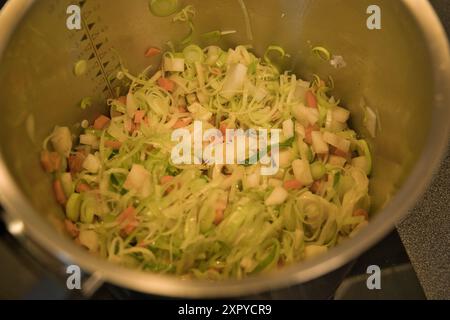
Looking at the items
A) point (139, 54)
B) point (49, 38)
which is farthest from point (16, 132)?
point (139, 54)

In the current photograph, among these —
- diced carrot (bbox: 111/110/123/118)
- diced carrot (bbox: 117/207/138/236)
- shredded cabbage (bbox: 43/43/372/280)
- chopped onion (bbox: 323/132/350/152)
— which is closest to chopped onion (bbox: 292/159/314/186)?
shredded cabbage (bbox: 43/43/372/280)

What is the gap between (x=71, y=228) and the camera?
108 cm

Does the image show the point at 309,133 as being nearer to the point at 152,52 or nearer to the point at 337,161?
the point at 337,161

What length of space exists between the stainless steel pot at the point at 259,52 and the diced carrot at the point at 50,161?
1.0 inches

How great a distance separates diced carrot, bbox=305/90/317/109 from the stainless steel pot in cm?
8

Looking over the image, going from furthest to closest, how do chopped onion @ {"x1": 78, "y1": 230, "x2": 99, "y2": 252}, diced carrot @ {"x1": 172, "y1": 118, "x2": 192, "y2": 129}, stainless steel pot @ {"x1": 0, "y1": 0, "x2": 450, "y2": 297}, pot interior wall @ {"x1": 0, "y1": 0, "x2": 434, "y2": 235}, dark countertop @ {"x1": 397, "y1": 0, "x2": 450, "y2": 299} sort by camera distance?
diced carrot @ {"x1": 172, "y1": 118, "x2": 192, "y2": 129}, dark countertop @ {"x1": 397, "y1": 0, "x2": 450, "y2": 299}, chopped onion @ {"x1": 78, "y1": 230, "x2": 99, "y2": 252}, pot interior wall @ {"x1": 0, "y1": 0, "x2": 434, "y2": 235}, stainless steel pot @ {"x1": 0, "y1": 0, "x2": 450, "y2": 297}

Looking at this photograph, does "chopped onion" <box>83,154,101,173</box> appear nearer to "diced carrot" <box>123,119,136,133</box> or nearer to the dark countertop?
"diced carrot" <box>123,119,136,133</box>

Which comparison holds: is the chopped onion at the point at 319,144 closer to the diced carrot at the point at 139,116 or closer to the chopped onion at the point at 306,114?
the chopped onion at the point at 306,114

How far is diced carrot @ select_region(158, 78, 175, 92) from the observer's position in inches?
52.4

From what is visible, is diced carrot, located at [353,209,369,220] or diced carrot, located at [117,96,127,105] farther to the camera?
Result: diced carrot, located at [117,96,127,105]

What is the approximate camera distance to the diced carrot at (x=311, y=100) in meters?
1.29

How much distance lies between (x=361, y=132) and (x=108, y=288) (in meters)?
0.79

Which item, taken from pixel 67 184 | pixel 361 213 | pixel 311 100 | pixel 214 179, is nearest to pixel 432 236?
pixel 361 213
